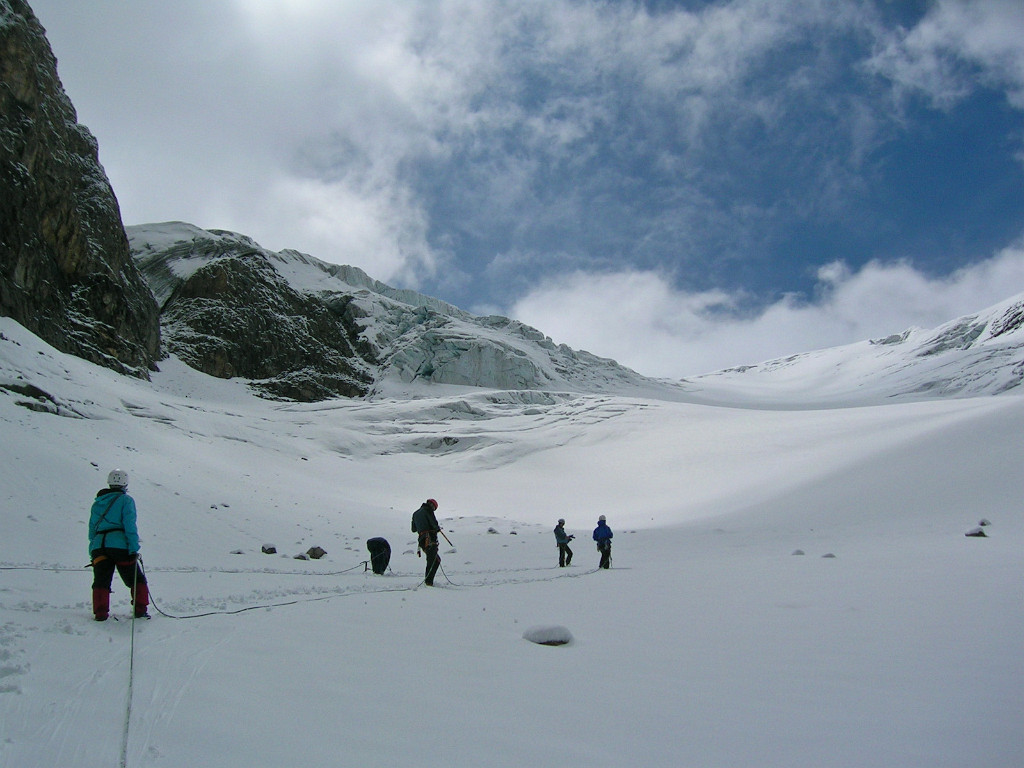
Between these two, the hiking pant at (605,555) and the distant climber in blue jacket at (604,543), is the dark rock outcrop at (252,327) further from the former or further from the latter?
the hiking pant at (605,555)

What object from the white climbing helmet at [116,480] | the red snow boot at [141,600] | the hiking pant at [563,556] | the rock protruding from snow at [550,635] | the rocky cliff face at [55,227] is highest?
the rocky cliff face at [55,227]

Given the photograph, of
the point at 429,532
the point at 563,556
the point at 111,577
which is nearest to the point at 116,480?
the point at 111,577

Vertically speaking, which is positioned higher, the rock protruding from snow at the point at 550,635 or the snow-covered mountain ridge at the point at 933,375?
the snow-covered mountain ridge at the point at 933,375

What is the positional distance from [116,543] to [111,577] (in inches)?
18.2

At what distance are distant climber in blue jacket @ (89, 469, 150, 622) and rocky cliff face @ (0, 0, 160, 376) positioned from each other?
48.3 m

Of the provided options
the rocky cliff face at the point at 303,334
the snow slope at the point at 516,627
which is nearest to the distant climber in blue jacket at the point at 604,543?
the snow slope at the point at 516,627

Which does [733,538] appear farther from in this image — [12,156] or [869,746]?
[12,156]

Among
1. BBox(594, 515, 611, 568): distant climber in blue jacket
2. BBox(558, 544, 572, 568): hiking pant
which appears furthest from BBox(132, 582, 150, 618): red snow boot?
BBox(558, 544, 572, 568): hiking pant

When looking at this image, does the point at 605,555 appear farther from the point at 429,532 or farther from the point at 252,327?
the point at 252,327

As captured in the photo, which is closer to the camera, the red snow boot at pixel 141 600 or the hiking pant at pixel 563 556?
the red snow boot at pixel 141 600

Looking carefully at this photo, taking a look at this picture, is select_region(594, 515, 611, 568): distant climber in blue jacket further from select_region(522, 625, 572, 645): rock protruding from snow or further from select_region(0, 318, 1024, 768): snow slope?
select_region(522, 625, 572, 645): rock protruding from snow

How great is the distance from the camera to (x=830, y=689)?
4.46 metres

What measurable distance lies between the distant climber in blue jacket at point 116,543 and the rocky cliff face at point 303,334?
93537 millimetres

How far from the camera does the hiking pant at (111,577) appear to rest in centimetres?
623
